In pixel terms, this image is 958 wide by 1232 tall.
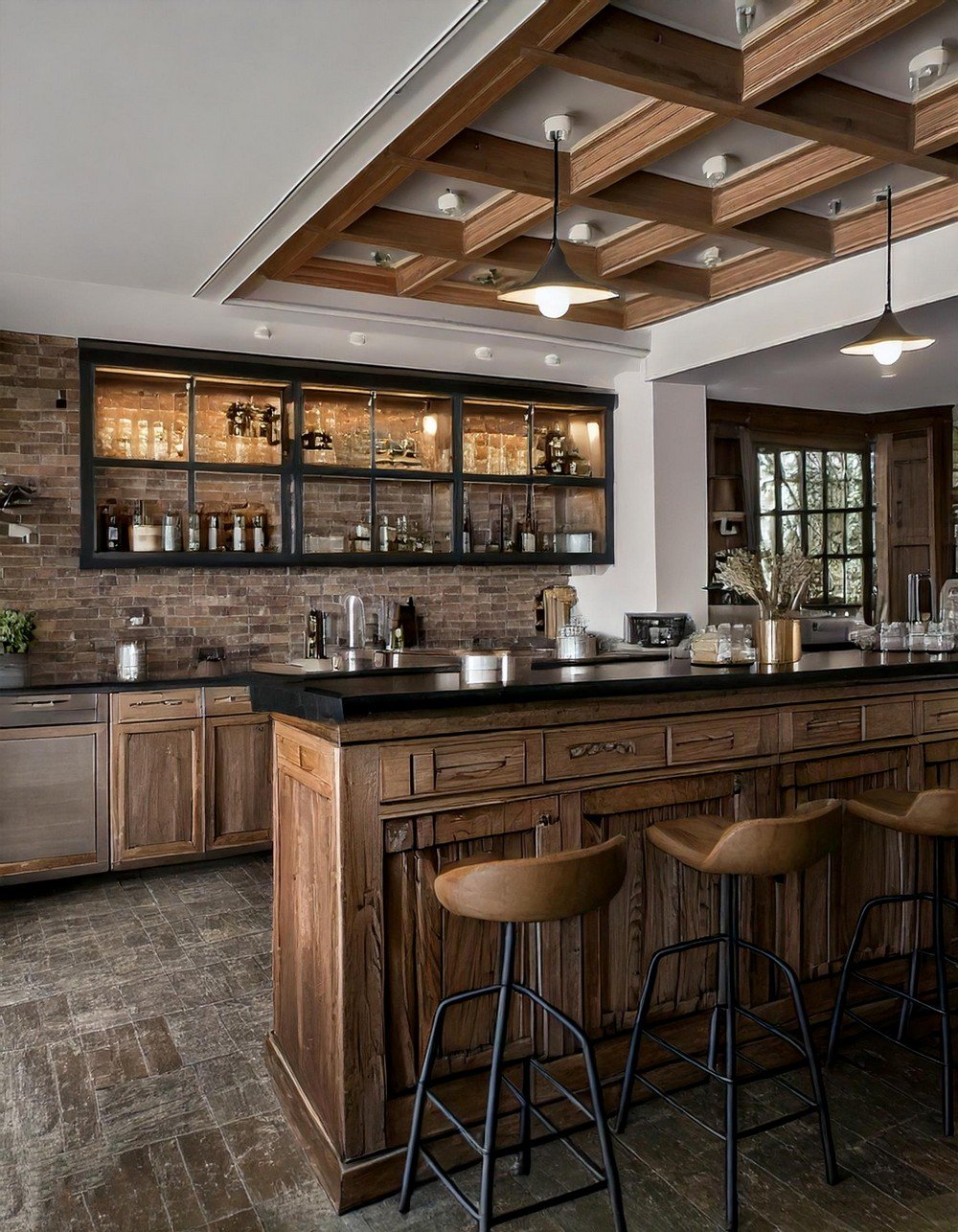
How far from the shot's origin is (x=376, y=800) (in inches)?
92.0

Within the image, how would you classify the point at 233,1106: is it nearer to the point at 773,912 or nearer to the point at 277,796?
the point at 277,796

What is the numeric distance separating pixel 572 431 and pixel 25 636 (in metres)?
3.87

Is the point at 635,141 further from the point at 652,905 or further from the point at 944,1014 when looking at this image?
the point at 944,1014

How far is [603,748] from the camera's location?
267 cm

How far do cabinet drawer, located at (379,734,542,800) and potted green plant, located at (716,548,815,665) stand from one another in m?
1.22

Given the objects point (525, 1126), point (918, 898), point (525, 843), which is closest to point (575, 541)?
point (918, 898)

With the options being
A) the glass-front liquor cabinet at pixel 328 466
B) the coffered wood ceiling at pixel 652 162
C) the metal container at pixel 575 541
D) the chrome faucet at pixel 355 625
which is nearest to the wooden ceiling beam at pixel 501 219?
the coffered wood ceiling at pixel 652 162

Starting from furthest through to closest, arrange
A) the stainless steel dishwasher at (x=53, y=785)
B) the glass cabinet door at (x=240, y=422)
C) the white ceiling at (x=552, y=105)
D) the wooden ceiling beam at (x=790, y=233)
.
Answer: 1. the glass cabinet door at (x=240, y=422)
2. the stainless steel dishwasher at (x=53, y=785)
3. the wooden ceiling beam at (x=790, y=233)
4. the white ceiling at (x=552, y=105)

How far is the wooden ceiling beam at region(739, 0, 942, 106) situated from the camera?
2695 mm

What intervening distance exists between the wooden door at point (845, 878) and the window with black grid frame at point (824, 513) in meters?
4.21

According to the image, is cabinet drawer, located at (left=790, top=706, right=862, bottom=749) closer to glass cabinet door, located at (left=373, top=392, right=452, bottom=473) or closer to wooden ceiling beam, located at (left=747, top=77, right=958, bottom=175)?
wooden ceiling beam, located at (left=747, top=77, right=958, bottom=175)

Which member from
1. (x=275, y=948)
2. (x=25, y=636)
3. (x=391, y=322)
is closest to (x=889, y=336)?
(x=391, y=322)

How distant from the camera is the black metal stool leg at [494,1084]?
79.3 inches

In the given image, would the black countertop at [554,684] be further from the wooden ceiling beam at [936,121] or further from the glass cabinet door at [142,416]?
the glass cabinet door at [142,416]
